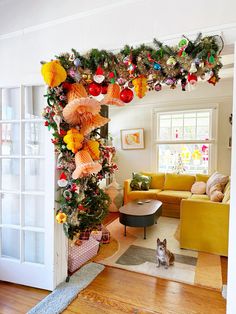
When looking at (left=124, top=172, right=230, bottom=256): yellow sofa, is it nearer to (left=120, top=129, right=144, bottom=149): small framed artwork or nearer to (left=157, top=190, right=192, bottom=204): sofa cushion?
(left=157, top=190, right=192, bottom=204): sofa cushion

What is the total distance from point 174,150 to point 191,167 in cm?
56

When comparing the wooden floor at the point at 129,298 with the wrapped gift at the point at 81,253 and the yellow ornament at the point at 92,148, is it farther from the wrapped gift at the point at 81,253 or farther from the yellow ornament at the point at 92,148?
the yellow ornament at the point at 92,148

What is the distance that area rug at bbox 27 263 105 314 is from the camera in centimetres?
169

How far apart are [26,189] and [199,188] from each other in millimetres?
3331

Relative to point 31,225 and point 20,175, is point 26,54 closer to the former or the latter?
point 20,175

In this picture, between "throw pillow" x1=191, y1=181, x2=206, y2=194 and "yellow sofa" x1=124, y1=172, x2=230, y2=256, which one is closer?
"yellow sofa" x1=124, y1=172, x2=230, y2=256

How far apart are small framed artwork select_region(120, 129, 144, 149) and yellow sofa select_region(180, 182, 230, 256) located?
259 cm

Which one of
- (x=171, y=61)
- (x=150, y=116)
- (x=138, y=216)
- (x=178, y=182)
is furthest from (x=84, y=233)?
(x=150, y=116)

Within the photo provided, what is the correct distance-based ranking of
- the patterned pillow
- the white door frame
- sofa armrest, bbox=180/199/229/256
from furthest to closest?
the patterned pillow < sofa armrest, bbox=180/199/229/256 < the white door frame

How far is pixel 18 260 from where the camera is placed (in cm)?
205

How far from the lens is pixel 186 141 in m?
4.73

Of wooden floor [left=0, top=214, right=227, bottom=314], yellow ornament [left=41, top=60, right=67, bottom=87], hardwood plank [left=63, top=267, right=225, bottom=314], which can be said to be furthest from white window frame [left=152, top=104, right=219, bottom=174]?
yellow ornament [left=41, top=60, right=67, bottom=87]

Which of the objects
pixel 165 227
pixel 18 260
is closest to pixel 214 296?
pixel 165 227

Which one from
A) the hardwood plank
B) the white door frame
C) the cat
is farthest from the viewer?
the cat
